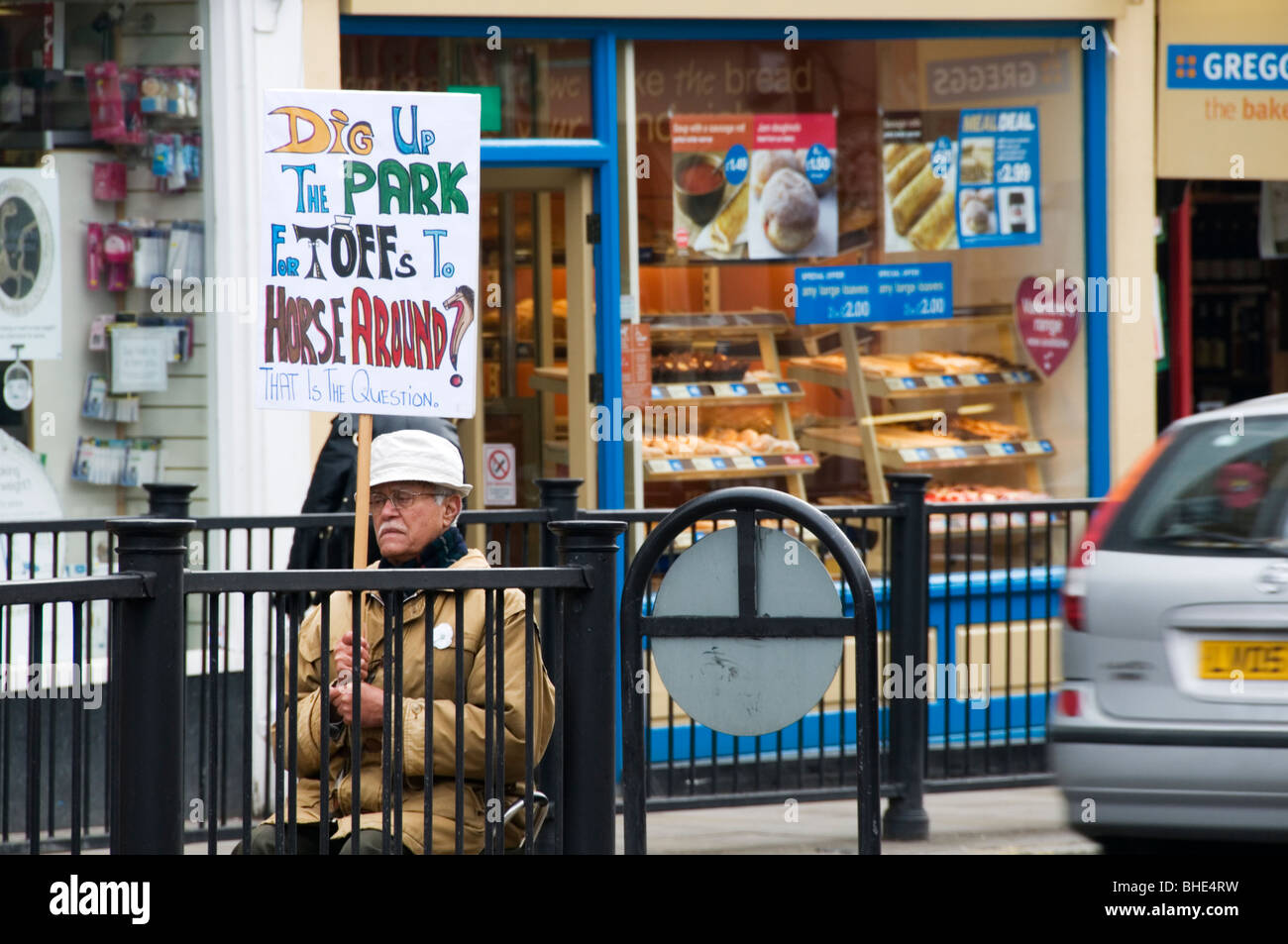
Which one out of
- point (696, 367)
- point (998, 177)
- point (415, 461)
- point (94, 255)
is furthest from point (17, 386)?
point (998, 177)

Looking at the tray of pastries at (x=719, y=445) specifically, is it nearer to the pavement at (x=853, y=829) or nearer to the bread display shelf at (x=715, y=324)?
the bread display shelf at (x=715, y=324)

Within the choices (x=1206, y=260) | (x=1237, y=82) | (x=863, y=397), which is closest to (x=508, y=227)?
(x=863, y=397)

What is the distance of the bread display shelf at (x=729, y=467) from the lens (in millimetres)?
9195

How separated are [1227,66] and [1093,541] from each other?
486cm

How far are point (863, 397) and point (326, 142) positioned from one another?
527 centimetres

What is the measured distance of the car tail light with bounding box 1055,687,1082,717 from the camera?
18.9 feet

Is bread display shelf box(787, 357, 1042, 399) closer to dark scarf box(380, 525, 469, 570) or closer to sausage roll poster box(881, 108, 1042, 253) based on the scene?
sausage roll poster box(881, 108, 1042, 253)

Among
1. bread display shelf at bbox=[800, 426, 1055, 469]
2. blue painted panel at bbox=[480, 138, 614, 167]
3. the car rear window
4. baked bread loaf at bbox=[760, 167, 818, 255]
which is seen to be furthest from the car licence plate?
blue painted panel at bbox=[480, 138, 614, 167]

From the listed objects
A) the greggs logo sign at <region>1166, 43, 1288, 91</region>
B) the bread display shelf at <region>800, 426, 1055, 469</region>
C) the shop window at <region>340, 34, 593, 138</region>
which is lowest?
the bread display shelf at <region>800, 426, 1055, 469</region>

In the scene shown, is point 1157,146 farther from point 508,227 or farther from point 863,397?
point 508,227

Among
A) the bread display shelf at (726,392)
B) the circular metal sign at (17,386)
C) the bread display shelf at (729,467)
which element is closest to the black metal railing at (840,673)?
the bread display shelf at (729,467)

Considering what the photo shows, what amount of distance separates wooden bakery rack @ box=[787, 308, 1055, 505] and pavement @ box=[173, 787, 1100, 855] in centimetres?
189
